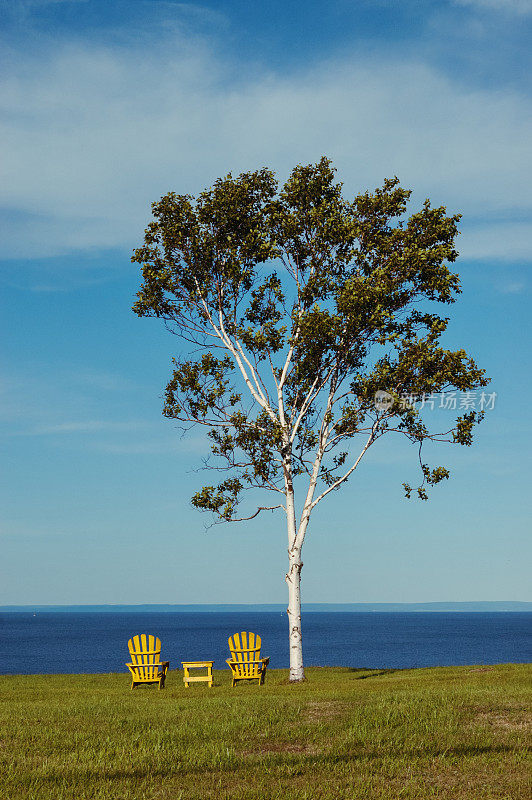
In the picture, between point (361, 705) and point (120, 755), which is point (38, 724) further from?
point (361, 705)

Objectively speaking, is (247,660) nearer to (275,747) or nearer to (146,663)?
(146,663)

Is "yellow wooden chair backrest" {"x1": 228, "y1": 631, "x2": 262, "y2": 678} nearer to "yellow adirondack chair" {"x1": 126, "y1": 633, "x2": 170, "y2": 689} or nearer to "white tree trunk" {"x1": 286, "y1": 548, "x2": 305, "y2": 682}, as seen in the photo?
"yellow adirondack chair" {"x1": 126, "y1": 633, "x2": 170, "y2": 689}

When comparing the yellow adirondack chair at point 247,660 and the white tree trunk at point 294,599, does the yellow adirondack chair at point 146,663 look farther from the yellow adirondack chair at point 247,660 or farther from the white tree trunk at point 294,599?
the white tree trunk at point 294,599

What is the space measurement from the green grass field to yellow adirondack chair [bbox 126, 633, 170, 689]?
3.94 m

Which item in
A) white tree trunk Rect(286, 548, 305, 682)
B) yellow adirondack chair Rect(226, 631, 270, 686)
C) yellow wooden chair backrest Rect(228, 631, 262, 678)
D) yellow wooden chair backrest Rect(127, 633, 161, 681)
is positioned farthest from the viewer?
white tree trunk Rect(286, 548, 305, 682)

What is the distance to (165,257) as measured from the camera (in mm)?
22844

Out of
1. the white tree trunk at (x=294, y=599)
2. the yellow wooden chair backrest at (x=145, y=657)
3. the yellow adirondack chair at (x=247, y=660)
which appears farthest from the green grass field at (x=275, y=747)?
the white tree trunk at (x=294, y=599)

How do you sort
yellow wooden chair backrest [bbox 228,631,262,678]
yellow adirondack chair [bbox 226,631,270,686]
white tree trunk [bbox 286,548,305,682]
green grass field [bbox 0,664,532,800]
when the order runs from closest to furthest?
green grass field [bbox 0,664,532,800] → yellow adirondack chair [bbox 226,631,270,686] → yellow wooden chair backrest [bbox 228,631,262,678] → white tree trunk [bbox 286,548,305,682]

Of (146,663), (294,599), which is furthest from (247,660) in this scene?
(294,599)

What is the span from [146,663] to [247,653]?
240cm

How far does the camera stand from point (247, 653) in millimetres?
17359

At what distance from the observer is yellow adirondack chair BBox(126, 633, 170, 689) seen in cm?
1650

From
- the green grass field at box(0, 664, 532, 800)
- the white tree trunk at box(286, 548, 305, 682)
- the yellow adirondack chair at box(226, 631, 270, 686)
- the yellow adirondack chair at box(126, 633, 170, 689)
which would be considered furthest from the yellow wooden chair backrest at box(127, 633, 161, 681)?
the white tree trunk at box(286, 548, 305, 682)

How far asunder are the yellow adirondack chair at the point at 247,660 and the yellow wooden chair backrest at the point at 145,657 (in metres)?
1.77
